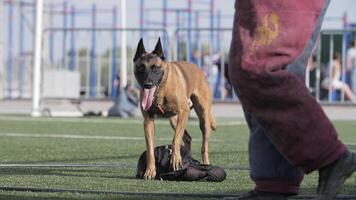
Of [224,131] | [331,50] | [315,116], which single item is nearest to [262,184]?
[315,116]

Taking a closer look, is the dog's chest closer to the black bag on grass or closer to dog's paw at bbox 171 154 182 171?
the black bag on grass

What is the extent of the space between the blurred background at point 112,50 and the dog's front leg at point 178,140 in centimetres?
930

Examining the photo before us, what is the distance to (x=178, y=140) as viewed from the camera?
7422 millimetres

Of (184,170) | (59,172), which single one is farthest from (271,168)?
(59,172)

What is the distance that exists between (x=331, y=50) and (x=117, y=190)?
16122mm

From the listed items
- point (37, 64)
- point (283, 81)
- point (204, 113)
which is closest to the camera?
point (283, 81)

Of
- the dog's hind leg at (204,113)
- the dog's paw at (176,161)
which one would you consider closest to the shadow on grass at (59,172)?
the dog's paw at (176,161)

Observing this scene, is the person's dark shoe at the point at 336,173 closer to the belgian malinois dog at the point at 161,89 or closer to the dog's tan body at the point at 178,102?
the dog's tan body at the point at 178,102

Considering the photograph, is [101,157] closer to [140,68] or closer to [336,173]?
[140,68]

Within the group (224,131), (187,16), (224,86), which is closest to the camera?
(224,131)

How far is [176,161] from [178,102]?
49.4 inches

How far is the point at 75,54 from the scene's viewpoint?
24.3 m

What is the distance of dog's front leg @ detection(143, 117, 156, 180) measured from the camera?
21.7ft

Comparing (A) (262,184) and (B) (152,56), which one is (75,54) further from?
(A) (262,184)
